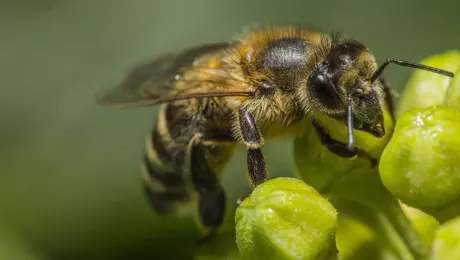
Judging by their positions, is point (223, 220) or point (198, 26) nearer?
point (223, 220)

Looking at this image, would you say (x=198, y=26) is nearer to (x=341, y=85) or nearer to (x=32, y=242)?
(x=32, y=242)

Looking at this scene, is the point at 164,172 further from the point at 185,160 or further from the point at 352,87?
the point at 352,87

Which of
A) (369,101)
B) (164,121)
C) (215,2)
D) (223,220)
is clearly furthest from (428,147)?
(215,2)

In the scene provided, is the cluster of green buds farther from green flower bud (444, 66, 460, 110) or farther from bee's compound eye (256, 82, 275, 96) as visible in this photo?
bee's compound eye (256, 82, 275, 96)

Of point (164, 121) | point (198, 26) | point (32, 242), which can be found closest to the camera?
point (164, 121)

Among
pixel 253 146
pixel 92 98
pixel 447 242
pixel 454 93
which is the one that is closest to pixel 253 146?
pixel 253 146

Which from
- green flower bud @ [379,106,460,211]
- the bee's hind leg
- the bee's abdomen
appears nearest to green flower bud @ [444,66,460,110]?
green flower bud @ [379,106,460,211]

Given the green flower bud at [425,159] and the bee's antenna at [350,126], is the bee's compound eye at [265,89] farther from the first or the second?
the green flower bud at [425,159]
